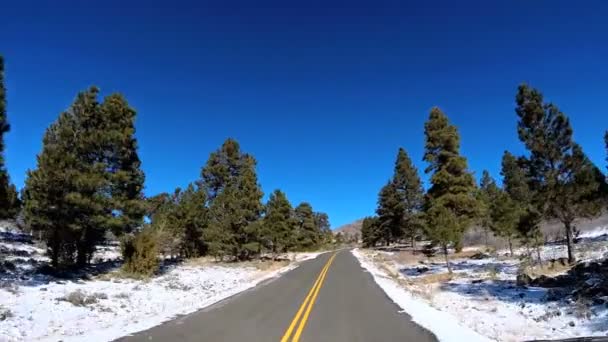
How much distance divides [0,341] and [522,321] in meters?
12.5

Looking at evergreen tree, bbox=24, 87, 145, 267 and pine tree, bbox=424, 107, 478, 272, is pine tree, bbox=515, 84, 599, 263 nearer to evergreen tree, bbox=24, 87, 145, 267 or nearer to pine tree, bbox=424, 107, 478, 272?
pine tree, bbox=424, 107, 478, 272

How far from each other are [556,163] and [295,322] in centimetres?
2137

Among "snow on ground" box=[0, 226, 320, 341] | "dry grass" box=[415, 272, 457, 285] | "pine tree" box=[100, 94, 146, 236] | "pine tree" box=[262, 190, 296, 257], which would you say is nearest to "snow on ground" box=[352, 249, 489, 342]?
"dry grass" box=[415, 272, 457, 285]

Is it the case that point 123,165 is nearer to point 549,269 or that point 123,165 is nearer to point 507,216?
point 549,269

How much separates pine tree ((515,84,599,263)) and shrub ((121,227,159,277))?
23.7 meters

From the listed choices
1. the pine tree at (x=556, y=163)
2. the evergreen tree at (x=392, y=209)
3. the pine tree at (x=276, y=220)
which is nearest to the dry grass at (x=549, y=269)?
the pine tree at (x=556, y=163)

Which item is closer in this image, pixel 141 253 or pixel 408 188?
pixel 141 253

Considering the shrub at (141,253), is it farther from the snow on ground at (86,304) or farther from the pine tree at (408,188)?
the pine tree at (408,188)

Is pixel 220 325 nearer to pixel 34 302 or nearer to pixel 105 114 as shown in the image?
pixel 34 302

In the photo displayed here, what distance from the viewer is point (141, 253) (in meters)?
23.4

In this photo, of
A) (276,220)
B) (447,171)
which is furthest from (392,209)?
(447,171)

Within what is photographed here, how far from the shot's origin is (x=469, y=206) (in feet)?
128

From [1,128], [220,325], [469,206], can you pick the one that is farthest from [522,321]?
[469,206]

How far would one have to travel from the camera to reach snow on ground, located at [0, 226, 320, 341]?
378 inches
